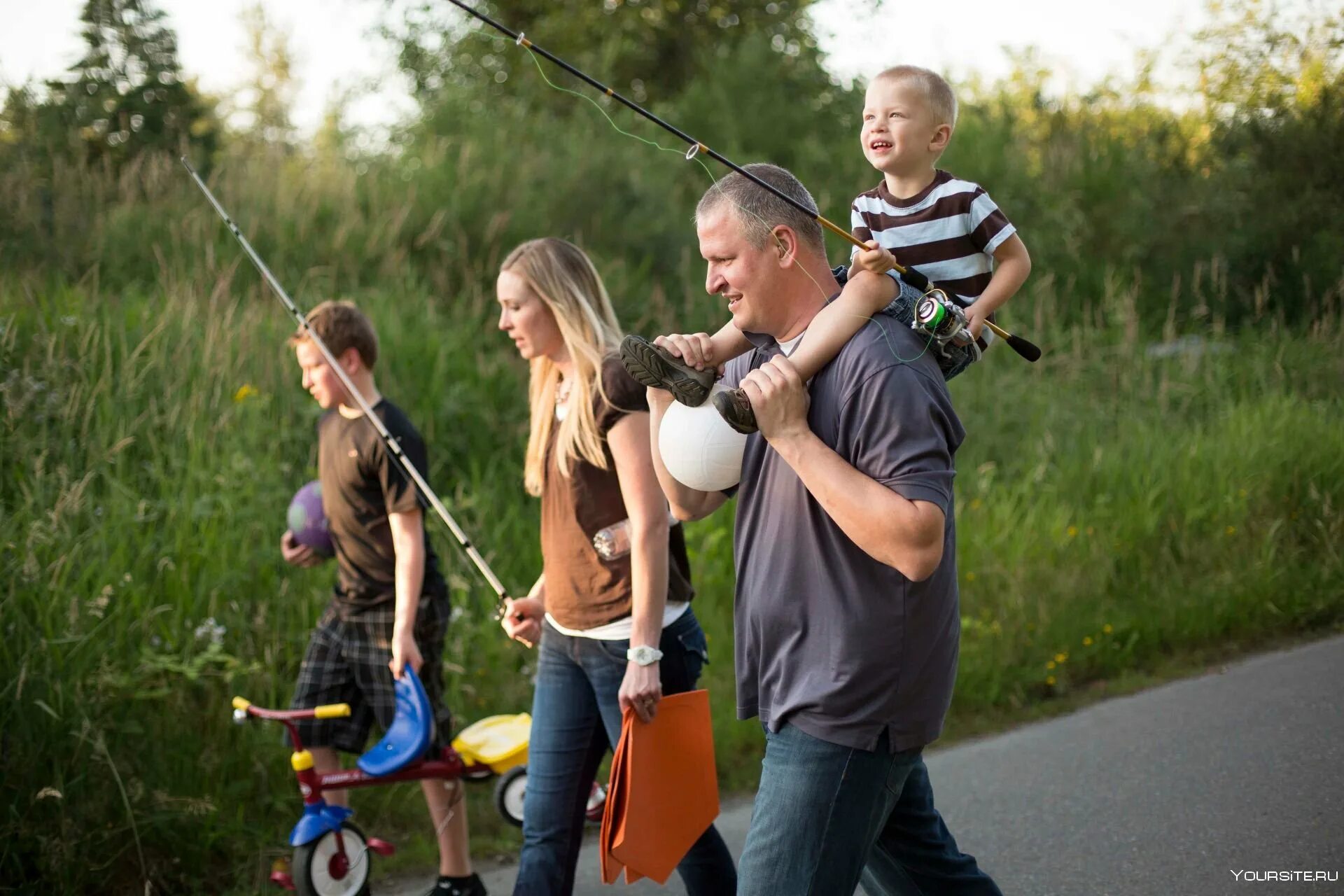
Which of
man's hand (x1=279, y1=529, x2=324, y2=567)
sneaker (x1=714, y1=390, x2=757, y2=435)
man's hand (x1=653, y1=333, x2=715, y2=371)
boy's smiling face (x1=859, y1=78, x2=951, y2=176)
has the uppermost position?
boy's smiling face (x1=859, y1=78, x2=951, y2=176)

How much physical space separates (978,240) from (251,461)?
4139 millimetres

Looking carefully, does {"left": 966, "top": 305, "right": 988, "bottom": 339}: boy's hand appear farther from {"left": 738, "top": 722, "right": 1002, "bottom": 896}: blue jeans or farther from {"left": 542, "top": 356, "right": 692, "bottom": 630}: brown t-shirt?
{"left": 738, "top": 722, "right": 1002, "bottom": 896}: blue jeans

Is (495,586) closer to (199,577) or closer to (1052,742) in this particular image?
(199,577)

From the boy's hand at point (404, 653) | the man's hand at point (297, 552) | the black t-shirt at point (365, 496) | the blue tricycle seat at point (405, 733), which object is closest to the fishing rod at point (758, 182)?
the black t-shirt at point (365, 496)

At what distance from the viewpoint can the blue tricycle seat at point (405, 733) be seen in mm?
4227

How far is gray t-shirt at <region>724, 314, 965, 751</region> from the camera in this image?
240 centimetres

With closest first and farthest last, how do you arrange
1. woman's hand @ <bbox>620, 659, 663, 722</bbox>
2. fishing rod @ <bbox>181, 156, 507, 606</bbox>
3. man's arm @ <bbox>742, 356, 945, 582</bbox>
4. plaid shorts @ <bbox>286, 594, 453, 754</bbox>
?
1. man's arm @ <bbox>742, 356, 945, 582</bbox>
2. woman's hand @ <bbox>620, 659, 663, 722</bbox>
3. fishing rod @ <bbox>181, 156, 507, 606</bbox>
4. plaid shorts @ <bbox>286, 594, 453, 754</bbox>

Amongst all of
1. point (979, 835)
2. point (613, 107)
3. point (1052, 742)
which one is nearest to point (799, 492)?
point (979, 835)

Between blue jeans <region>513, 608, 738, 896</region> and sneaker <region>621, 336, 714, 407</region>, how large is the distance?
106 cm

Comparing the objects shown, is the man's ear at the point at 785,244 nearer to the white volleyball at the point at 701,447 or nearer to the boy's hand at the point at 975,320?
the white volleyball at the point at 701,447

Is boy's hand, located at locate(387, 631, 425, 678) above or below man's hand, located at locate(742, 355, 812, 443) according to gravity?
below

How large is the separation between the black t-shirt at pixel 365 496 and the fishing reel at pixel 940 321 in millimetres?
2218

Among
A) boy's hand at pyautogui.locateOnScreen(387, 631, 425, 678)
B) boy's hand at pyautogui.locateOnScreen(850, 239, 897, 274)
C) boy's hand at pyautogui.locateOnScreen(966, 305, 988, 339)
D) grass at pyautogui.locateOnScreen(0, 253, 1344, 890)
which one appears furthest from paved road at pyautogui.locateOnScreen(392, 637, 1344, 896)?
boy's hand at pyautogui.locateOnScreen(850, 239, 897, 274)

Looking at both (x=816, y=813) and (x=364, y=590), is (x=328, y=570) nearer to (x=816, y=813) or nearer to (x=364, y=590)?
(x=364, y=590)
